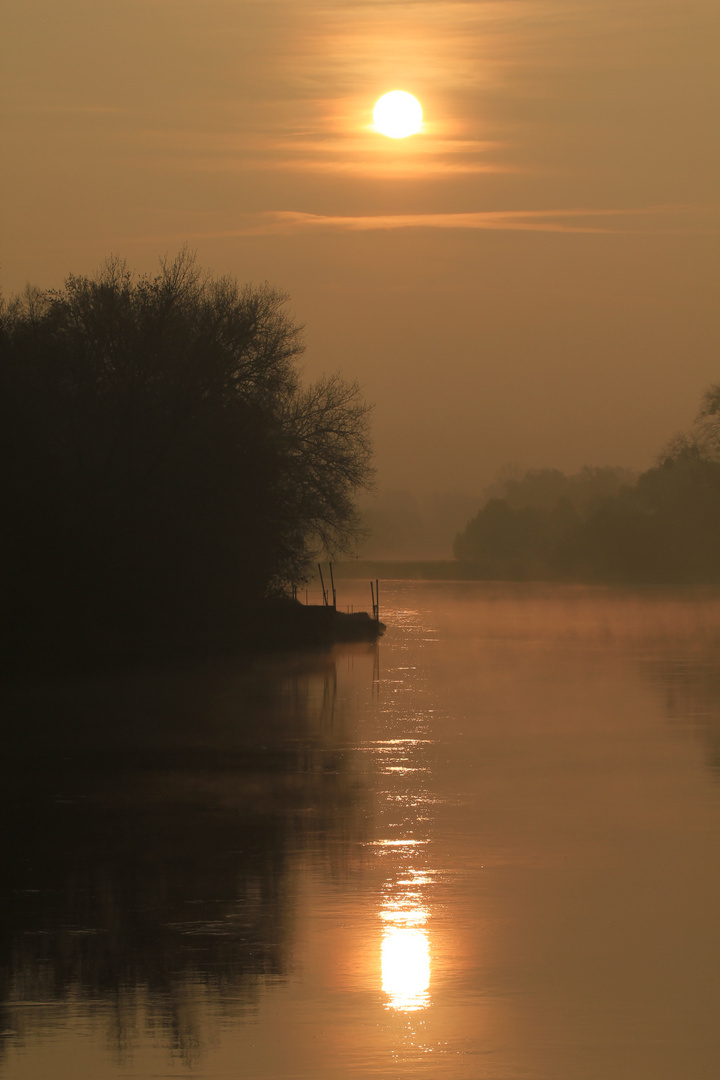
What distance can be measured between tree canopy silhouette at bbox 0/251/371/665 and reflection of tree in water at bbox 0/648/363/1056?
8.18m

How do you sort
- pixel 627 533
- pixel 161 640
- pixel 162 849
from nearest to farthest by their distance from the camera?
1. pixel 162 849
2. pixel 161 640
3. pixel 627 533

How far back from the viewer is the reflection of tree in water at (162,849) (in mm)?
8656

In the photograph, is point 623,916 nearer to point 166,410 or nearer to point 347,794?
point 347,794

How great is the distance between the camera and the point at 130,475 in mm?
35500

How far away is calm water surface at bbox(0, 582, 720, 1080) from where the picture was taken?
296 inches

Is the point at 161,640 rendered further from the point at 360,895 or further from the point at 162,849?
the point at 360,895

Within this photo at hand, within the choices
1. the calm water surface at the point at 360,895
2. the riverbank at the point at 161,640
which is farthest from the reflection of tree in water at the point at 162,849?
the riverbank at the point at 161,640

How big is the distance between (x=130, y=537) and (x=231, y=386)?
8.94 meters

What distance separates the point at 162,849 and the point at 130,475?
77.4ft

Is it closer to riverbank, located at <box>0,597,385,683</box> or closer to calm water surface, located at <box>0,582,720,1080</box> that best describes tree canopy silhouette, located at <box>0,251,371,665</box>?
riverbank, located at <box>0,597,385,683</box>

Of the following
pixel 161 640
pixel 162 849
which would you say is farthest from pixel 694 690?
pixel 162 849

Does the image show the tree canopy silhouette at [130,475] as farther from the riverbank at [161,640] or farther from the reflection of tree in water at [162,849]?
the reflection of tree in water at [162,849]

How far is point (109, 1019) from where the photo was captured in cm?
790

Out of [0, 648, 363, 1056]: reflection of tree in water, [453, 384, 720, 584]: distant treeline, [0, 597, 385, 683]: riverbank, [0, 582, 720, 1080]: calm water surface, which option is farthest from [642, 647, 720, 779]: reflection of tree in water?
[453, 384, 720, 584]: distant treeline
